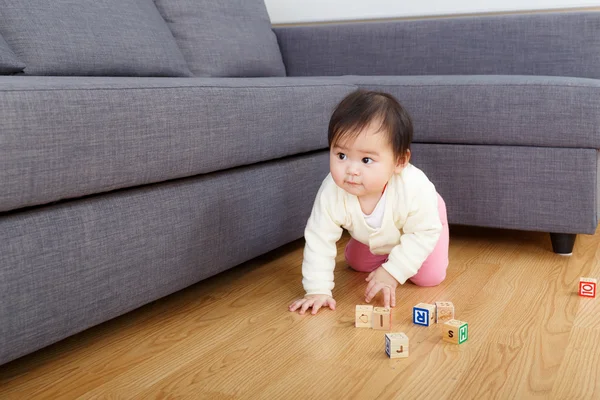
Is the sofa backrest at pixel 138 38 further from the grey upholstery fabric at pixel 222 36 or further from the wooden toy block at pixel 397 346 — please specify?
the wooden toy block at pixel 397 346

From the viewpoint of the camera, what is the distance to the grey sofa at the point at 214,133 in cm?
115

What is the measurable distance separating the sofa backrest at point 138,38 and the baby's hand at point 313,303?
0.93m

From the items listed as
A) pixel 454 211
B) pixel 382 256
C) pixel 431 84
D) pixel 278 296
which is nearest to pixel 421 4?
pixel 431 84

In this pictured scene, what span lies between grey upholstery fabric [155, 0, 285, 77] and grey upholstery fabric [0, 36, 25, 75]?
0.76m

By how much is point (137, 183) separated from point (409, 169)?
65 centimetres

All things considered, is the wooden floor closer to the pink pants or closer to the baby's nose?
the pink pants

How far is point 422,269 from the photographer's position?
1.70 metres

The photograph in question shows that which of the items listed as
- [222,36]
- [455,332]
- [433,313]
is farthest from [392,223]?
[222,36]

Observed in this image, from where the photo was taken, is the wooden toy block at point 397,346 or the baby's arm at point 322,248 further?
the baby's arm at point 322,248

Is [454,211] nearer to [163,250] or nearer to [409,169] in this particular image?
[409,169]

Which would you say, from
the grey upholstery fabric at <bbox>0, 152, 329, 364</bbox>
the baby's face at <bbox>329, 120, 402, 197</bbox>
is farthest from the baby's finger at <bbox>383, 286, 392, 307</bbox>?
the grey upholstery fabric at <bbox>0, 152, 329, 364</bbox>

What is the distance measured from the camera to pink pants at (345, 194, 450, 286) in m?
1.70

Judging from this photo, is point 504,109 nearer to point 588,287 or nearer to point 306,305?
point 588,287

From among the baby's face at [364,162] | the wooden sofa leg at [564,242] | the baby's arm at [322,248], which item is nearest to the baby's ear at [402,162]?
the baby's face at [364,162]
